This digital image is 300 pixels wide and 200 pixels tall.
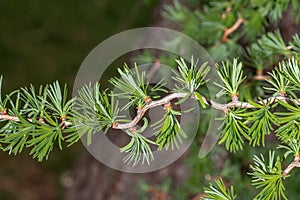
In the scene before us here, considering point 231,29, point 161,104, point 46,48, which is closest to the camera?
point 161,104

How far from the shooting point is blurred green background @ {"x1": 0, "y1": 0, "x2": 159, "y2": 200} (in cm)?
168

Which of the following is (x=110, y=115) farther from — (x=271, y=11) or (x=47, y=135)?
(x=271, y=11)

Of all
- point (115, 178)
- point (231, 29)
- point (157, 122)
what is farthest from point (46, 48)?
point (157, 122)

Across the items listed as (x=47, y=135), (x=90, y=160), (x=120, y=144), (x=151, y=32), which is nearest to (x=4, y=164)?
(x=90, y=160)

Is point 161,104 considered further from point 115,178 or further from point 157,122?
point 115,178

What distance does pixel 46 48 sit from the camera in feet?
5.70

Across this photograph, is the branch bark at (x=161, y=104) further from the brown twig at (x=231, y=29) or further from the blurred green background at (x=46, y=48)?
the blurred green background at (x=46, y=48)

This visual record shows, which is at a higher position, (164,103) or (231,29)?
(231,29)

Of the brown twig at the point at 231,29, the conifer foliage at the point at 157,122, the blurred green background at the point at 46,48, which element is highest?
the blurred green background at the point at 46,48

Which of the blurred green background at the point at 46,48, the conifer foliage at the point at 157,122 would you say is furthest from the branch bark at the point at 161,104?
the blurred green background at the point at 46,48

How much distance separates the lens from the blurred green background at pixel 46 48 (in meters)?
1.68

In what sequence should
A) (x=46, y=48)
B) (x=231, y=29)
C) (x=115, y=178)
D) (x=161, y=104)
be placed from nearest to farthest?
(x=161, y=104) → (x=231, y=29) → (x=115, y=178) → (x=46, y=48)

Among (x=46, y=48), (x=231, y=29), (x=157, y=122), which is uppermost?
(x=46, y=48)

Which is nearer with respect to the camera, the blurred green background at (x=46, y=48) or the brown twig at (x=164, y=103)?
the brown twig at (x=164, y=103)
